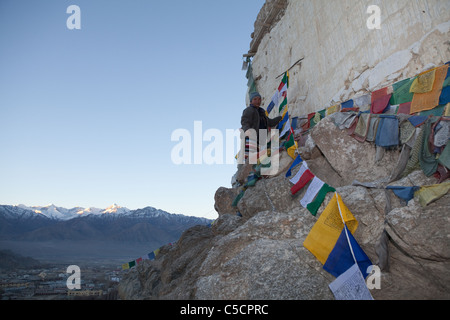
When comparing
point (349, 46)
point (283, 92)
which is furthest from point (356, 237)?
point (283, 92)

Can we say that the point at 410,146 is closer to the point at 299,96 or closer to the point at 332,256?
the point at 332,256

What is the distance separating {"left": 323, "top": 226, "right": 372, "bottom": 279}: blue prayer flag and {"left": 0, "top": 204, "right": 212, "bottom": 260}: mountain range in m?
36.6

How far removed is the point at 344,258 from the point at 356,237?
19.3 inches

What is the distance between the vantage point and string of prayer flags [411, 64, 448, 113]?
176 inches

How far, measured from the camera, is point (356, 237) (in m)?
3.79

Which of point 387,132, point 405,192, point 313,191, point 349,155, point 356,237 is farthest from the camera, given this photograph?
point 349,155

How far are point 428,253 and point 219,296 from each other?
2292 mm

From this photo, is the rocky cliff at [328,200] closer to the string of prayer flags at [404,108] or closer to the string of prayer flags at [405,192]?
the string of prayer flags at [405,192]

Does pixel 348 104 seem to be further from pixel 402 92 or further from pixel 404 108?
pixel 404 108

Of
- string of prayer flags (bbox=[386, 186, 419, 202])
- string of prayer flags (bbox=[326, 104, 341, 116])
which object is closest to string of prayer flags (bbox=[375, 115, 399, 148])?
string of prayer flags (bbox=[386, 186, 419, 202])

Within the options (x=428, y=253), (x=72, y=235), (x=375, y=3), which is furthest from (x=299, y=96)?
(x=72, y=235)

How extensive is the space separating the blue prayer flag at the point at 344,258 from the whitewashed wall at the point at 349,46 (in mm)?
3386

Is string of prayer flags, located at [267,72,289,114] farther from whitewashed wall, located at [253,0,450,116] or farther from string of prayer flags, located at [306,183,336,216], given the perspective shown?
string of prayer flags, located at [306,183,336,216]

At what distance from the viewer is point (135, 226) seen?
51.1m
